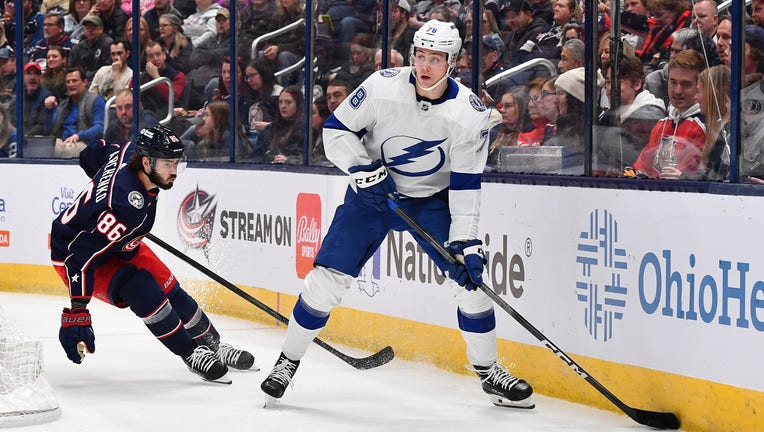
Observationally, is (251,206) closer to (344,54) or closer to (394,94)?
(344,54)

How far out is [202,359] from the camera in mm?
4555

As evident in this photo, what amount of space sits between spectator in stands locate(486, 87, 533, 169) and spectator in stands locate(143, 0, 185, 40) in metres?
2.90

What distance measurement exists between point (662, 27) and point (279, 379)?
1762 millimetres

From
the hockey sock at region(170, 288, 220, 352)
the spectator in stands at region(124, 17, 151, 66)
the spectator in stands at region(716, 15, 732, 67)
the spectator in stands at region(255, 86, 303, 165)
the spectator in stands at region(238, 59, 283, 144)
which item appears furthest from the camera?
the spectator in stands at region(124, 17, 151, 66)

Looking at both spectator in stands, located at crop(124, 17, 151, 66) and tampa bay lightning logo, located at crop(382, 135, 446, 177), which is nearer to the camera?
tampa bay lightning logo, located at crop(382, 135, 446, 177)

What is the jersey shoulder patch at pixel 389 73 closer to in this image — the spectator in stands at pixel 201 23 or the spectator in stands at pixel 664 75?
the spectator in stands at pixel 664 75

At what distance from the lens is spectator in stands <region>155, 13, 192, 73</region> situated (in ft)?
23.1

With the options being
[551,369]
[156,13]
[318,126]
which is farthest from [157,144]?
[156,13]

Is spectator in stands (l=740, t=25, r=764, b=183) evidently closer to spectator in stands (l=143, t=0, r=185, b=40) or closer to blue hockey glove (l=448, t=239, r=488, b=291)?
blue hockey glove (l=448, t=239, r=488, b=291)

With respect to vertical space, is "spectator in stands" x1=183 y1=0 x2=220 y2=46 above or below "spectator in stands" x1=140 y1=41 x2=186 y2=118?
above

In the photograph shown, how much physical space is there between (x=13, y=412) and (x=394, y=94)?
1626 mm

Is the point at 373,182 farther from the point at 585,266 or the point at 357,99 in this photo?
the point at 585,266

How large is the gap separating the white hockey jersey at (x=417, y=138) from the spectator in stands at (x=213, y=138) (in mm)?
2504

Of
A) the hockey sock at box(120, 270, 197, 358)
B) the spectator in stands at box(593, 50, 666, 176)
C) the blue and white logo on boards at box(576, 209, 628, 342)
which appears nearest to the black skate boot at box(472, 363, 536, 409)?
the blue and white logo on boards at box(576, 209, 628, 342)
